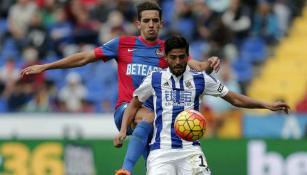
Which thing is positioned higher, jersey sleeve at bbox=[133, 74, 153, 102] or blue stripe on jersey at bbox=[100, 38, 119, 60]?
blue stripe on jersey at bbox=[100, 38, 119, 60]

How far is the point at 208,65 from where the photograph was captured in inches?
403

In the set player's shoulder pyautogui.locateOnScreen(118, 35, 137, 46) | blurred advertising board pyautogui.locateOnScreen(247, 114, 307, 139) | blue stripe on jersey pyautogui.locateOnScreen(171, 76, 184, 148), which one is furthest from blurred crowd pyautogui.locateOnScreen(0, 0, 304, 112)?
blue stripe on jersey pyautogui.locateOnScreen(171, 76, 184, 148)

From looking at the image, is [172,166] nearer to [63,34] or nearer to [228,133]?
[228,133]

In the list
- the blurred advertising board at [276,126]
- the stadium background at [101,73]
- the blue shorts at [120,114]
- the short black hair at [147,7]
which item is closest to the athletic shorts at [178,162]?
the blue shorts at [120,114]

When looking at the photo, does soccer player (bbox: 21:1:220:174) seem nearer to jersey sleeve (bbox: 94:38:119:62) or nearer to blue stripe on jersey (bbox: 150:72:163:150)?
jersey sleeve (bbox: 94:38:119:62)

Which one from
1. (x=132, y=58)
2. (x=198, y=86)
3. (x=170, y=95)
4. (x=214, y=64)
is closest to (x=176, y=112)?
(x=170, y=95)

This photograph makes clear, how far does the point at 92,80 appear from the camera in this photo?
18.6 meters

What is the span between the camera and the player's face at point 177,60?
9.60 meters

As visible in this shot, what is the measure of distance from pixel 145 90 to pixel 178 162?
0.79 metres

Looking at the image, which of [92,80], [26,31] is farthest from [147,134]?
[26,31]

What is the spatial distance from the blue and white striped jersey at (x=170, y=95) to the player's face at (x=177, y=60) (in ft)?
0.41

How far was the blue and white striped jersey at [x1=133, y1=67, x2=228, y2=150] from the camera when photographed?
32.4 feet

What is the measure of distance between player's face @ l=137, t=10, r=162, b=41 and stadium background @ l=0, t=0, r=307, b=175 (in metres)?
5.03

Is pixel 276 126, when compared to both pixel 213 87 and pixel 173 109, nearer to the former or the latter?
pixel 213 87
